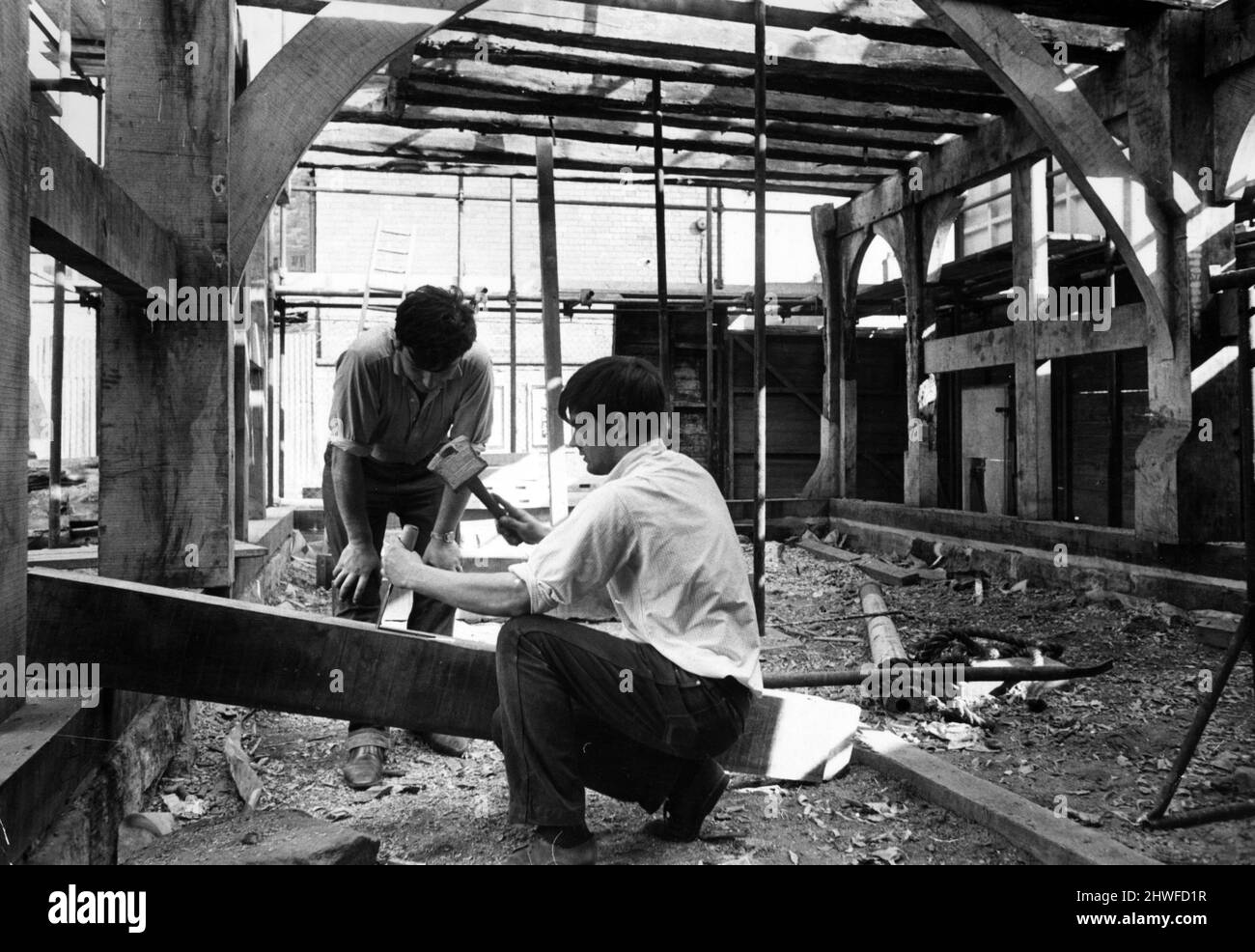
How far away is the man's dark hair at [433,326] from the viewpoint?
3.23m

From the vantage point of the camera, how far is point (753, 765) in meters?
3.03

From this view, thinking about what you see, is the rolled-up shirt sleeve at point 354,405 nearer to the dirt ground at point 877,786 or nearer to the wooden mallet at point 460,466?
the wooden mallet at point 460,466

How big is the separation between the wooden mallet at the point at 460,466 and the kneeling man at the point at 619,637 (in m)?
0.36

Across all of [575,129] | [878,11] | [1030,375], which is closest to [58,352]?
[575,129]

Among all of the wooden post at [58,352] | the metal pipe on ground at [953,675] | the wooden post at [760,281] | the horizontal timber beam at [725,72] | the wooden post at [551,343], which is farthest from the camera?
the wooden post at [58,352]

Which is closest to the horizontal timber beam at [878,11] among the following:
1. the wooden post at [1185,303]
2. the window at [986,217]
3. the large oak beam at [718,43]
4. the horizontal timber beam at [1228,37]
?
the horizontal timber beam at [1228,37]

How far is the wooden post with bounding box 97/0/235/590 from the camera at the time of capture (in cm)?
276

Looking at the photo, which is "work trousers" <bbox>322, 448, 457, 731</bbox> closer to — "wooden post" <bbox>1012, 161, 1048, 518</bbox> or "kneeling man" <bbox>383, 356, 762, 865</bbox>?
"kneeling man" <bbox>383, 356, 762, 865</bbox>

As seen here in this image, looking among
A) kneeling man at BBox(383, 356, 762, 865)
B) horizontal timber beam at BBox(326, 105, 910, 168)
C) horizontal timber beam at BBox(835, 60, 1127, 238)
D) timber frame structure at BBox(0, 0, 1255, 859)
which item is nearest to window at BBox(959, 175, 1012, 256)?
timber frame structure at BBox(0, 0, 1255, 859)

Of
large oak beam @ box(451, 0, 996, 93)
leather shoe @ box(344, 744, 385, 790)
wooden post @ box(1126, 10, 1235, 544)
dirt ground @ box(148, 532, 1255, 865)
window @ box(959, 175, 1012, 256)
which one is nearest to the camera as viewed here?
dirt ground @ box(148, 532, 1255, 865)

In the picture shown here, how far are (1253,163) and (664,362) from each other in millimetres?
4181

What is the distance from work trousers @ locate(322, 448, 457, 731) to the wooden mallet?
100 centimetres

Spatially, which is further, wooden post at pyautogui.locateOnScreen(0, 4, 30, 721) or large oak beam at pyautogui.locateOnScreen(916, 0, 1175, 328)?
large oak beam at pyautogui.locateOnScreen(916, 0, 1175, 328)

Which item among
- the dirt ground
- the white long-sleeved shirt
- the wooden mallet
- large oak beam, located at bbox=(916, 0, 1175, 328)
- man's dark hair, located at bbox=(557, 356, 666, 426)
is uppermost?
large oak beam, located at bbox=(916, 0, 1175, 328)
